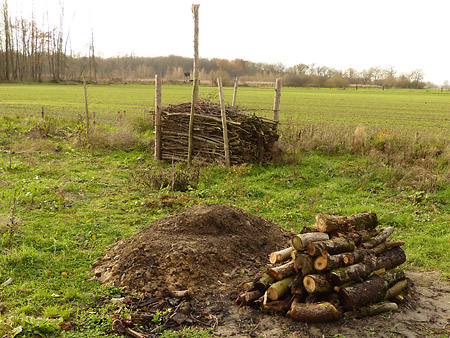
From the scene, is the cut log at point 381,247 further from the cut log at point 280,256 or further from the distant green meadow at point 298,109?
the distant green meadow at point 298,109

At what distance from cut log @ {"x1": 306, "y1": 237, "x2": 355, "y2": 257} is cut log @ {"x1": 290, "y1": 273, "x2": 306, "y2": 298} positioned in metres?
0.29

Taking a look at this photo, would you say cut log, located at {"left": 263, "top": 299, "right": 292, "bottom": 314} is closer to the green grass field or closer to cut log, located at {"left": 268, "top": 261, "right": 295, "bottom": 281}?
cut log, located at {"left": 268, "top": 261, "right": 295, "bottom": 281}

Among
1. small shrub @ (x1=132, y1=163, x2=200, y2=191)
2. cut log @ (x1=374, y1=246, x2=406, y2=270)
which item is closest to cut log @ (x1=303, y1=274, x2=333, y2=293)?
cut log @ (x1=374, y1=246, x2=406, y2=270)

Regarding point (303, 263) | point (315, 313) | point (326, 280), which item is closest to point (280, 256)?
point (303, 263)

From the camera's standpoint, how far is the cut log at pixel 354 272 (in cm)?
407

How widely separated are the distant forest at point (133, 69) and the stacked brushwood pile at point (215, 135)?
24987 mm

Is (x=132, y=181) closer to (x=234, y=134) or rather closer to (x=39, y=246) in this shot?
(x=234, y=134)

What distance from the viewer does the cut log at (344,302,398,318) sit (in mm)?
4020

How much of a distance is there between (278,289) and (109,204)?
4.69m

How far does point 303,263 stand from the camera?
419 centimetres

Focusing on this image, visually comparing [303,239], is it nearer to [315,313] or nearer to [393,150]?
[315,313]

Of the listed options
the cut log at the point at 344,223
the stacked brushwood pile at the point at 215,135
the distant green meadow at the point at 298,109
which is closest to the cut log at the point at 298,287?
the cut log at the point at 344,223

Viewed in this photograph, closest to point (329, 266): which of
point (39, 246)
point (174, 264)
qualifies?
point (174, 264)

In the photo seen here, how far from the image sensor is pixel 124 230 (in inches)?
259
